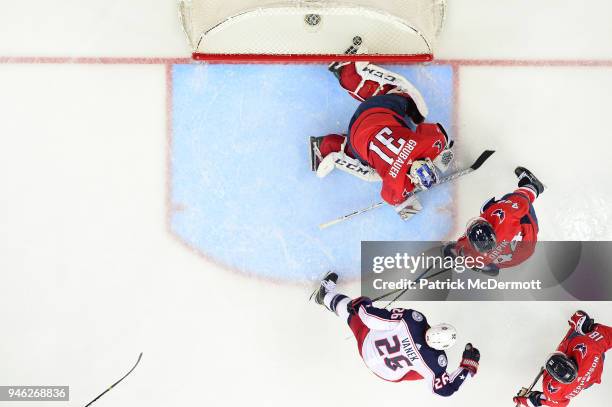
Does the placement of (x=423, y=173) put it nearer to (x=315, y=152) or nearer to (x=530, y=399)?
(x=315, y=152)

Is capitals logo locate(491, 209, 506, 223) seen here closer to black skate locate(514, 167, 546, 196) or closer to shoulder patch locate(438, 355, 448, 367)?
black skate locate(514, 167, 546, 196)

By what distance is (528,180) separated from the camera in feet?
11.8

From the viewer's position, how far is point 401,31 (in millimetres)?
3664

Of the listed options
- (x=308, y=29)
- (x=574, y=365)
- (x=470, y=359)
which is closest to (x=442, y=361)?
(x=470, y=359)

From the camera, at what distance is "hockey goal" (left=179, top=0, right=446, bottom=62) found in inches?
134

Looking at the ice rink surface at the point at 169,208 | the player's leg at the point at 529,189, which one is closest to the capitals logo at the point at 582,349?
the ice rink surface at the point at 169,208

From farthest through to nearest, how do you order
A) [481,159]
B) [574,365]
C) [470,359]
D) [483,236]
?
[481,159]
[470,359]
[574,365]
[483,236]

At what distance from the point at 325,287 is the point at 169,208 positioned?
3.74ft

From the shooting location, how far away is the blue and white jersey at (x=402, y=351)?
3297mm

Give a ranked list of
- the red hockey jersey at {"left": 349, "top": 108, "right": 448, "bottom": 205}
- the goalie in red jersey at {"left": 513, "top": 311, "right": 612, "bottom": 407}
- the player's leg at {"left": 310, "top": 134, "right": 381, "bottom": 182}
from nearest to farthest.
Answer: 1. the red hockey jersey at {"left": 349, "top": 108, "right": 448, "bottom": 205}
2. the goalie in red jersey at {"left": 513, "top": 311, "right": 612, "bottom": 407}
3. the player's leg at {"left": 310, "top": 134, "right": 381, "bottom": 182}

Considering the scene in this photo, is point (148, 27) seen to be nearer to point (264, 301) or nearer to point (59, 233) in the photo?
point (59, 233)

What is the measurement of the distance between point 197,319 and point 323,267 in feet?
2.95

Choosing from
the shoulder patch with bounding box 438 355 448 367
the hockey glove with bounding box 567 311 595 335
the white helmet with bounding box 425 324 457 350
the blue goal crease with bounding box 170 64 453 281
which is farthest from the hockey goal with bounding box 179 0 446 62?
the hockey glove with bounding box 567 311 595 335

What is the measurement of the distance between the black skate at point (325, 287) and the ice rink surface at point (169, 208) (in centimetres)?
A: 11
